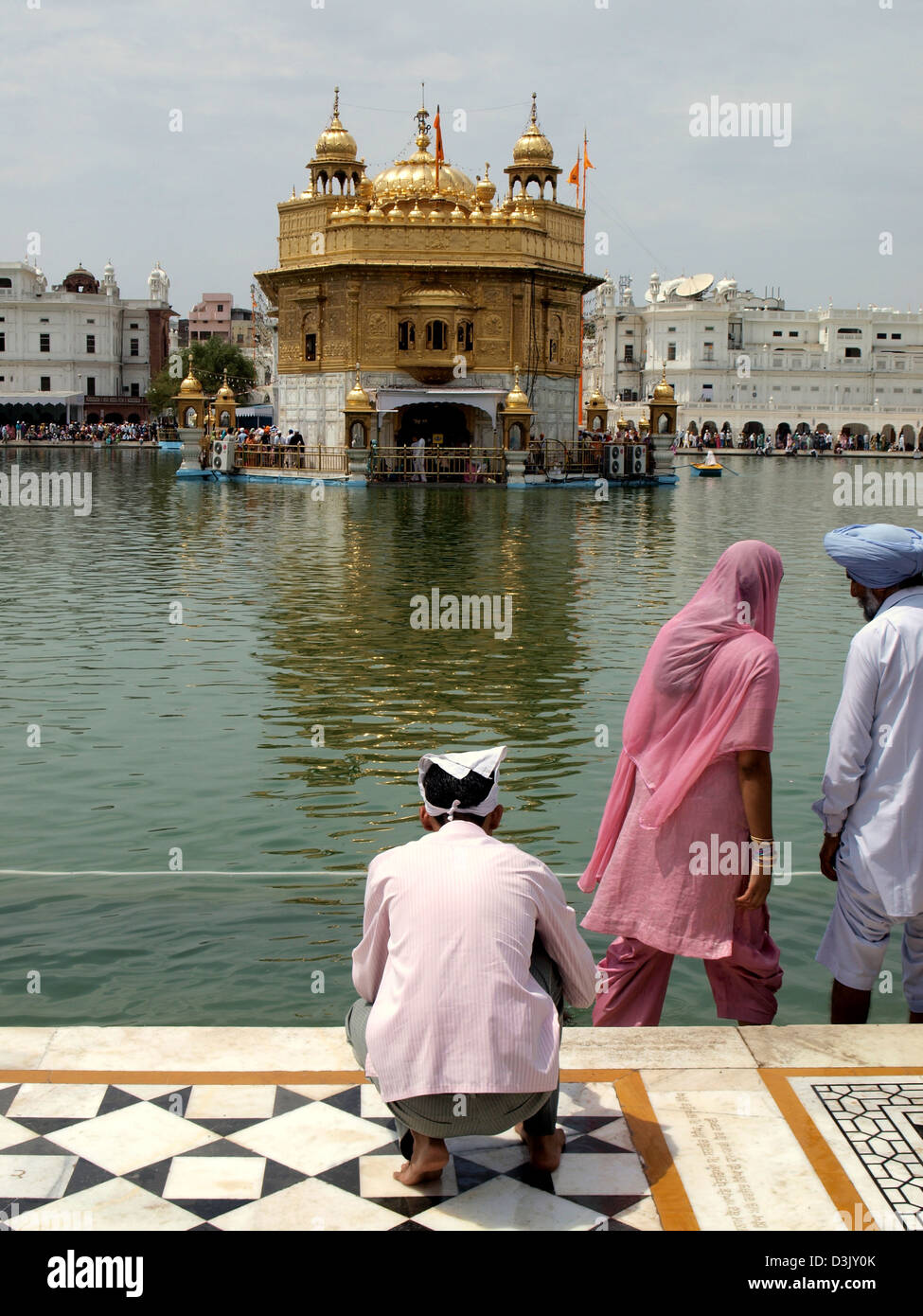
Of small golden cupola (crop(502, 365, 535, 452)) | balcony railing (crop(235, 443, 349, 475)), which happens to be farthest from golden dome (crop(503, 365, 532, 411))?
balcony railing (crop(235, 443, 349, 475))

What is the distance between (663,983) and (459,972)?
1.62 meters

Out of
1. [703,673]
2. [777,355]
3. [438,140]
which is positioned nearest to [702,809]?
[703,673]

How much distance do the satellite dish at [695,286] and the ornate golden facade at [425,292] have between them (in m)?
52.0

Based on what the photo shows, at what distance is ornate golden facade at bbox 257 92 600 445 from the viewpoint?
1838 inches

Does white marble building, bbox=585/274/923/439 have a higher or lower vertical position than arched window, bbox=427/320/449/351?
higher

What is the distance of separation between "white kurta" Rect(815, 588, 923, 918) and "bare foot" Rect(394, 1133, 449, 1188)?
1.80 m

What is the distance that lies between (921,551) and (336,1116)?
2622 mm

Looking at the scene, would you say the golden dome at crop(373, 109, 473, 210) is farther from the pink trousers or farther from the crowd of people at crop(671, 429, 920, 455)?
the pink trousers

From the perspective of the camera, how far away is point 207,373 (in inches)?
3248

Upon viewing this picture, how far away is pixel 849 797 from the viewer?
15.2 feet

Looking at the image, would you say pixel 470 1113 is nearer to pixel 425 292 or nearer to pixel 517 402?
pixel 517 402

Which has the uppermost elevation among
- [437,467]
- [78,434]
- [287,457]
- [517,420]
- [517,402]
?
[78,434]

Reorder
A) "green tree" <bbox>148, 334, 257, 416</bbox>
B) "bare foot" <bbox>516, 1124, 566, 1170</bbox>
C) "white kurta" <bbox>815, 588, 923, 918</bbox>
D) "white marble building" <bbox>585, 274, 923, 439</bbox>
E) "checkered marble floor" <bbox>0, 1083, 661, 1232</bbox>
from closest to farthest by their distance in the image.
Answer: "checkered marble floor" <bbox>0, 1083, 661, 1232</bbox>, "bare foot" <bbox>516, 1124, 566, 1170</bbox>, "white kurta" <bbox>815, 588, 923, 918</bbox>, "green tree" <bbox>148, 334, 257, 416</bbox>, "white marble building" <bbox>585, 274, 923, 439</bbox>

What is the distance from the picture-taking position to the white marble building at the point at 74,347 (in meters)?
86.2
